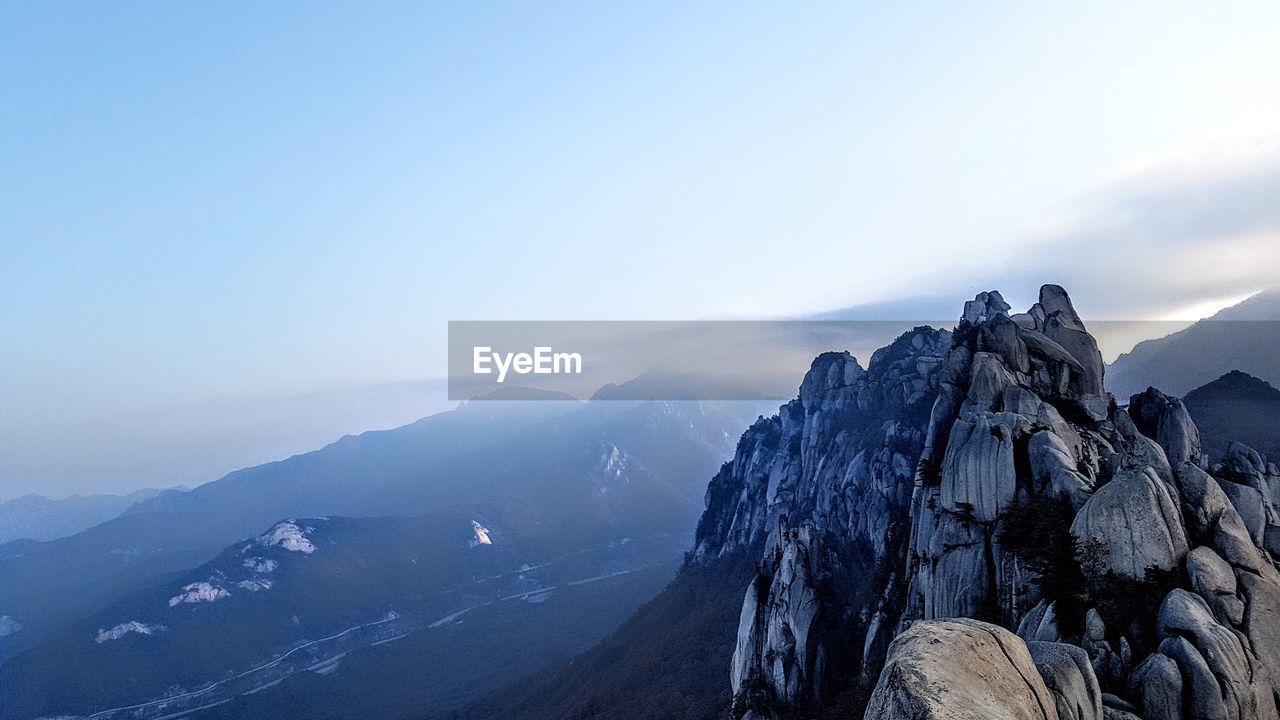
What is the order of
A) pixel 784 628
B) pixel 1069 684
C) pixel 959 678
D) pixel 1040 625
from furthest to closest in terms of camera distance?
1. pixel 784 628
2. pixel 1040 625
3. pixel 1069 684
4. pixel 959 678

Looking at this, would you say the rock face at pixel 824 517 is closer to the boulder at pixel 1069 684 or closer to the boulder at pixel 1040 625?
the boulder at pixel 1040 625

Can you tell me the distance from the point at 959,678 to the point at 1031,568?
2602 cm

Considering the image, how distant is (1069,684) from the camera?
912 inches

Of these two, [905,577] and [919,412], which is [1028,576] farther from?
[919,412]

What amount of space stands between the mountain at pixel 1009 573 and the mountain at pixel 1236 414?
42.2 meters

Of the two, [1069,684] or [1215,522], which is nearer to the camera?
[1069,684]

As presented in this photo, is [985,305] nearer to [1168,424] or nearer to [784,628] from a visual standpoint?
[1168,424]

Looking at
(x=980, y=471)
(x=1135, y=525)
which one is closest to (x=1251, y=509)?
(x=1135, y=525)

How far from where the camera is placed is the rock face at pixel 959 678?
1761cm

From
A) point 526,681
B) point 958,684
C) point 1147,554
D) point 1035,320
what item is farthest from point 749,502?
point 958,684

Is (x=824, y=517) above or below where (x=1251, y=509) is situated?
below

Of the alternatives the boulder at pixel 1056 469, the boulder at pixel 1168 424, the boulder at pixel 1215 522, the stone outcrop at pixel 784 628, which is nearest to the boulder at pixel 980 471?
the boulder at pixel 1056 469

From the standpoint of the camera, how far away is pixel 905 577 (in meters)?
57.6

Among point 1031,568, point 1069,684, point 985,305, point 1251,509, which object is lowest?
point 1031,568
